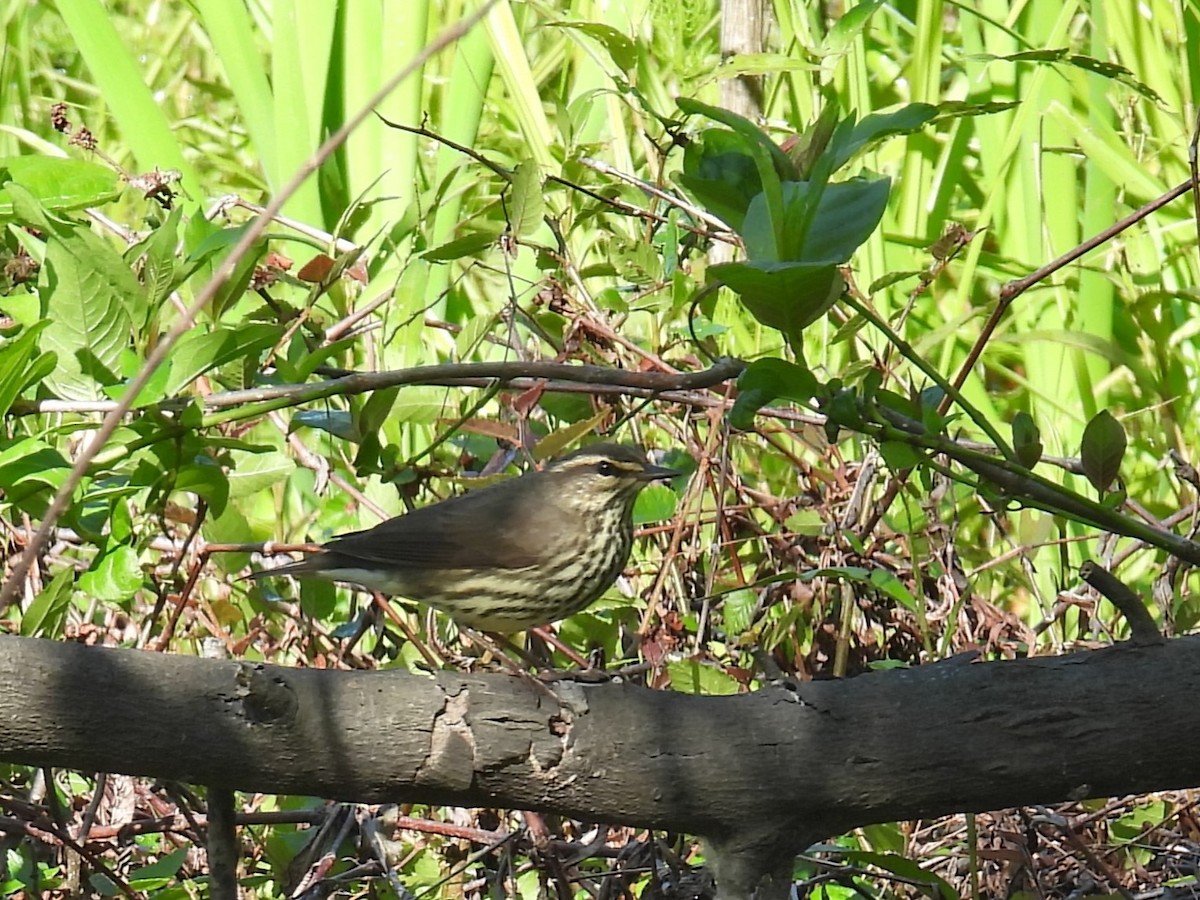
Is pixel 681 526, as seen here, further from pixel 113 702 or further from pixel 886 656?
pixel 113 702

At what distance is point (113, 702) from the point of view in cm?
163

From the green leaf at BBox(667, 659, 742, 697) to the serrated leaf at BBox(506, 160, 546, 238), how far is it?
2.39ft

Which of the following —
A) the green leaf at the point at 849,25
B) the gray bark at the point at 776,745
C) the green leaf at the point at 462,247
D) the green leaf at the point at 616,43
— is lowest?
the gray bark at the point at 776,745

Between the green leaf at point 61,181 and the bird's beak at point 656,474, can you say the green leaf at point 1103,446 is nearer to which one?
the bird's beak at point 656,474

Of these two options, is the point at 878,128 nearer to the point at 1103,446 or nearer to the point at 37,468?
the point at 1103,446

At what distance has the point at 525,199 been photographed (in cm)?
241

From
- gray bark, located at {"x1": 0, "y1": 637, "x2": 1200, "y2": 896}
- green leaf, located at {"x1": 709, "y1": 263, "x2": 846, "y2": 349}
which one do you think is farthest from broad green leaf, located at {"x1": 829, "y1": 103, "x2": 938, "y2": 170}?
gray bark, located at {"x1": 0, "y1": 637, "x2": 1200, "y2": 896}

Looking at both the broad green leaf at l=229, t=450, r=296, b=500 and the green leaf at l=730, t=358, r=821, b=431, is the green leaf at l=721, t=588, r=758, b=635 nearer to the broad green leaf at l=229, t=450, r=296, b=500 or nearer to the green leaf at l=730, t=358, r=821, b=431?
the broad green leaf at l=229, t=450, r=296, b=500

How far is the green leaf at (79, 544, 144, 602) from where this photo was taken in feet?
6.64

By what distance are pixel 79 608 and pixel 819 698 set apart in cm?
176

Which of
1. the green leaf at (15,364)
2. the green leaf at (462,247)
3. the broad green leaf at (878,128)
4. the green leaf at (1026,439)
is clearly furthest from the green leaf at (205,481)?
the green leaf at (1026,439)

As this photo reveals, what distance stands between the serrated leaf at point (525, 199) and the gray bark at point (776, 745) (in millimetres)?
853

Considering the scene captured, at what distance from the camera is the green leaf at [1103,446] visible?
1889 millimetres

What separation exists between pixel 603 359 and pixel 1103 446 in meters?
1.07
